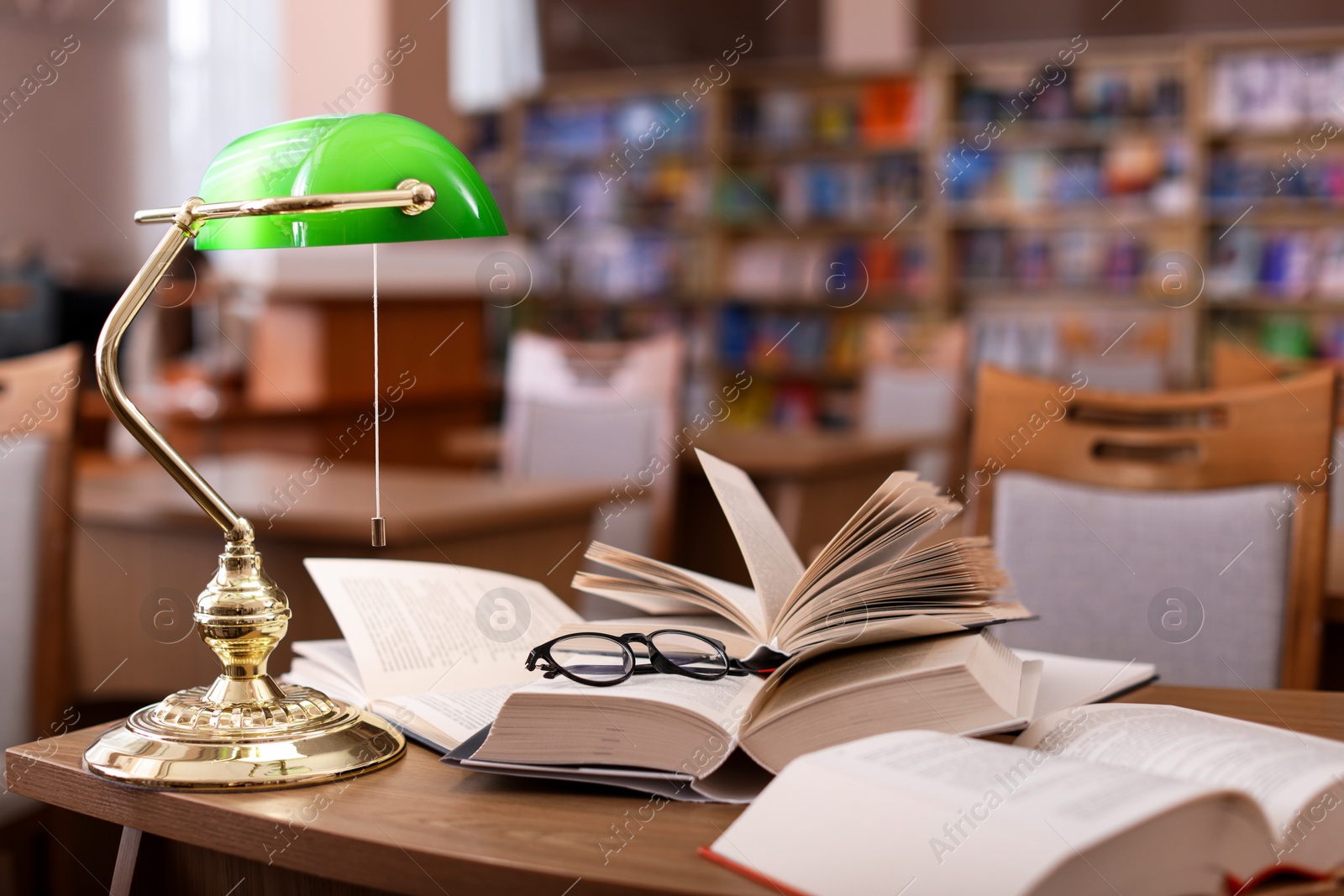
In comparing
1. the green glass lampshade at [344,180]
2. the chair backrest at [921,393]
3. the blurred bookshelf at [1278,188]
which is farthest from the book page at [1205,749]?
the blurred bookshelf at [1278,188]

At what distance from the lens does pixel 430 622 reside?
997 mm

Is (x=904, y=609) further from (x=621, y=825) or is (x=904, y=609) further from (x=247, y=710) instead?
(x=247, y=710)

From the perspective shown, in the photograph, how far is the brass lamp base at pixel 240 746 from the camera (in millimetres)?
751

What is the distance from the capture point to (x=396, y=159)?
2.61 ft

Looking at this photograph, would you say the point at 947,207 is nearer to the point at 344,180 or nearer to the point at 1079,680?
the point at 1079,680

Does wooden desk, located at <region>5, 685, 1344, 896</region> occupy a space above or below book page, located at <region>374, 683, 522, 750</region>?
below

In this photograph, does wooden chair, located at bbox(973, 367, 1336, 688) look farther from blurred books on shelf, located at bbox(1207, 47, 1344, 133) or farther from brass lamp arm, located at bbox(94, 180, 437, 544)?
blurred books on shelf, located at bbox(1207, 47, 1344, 133)

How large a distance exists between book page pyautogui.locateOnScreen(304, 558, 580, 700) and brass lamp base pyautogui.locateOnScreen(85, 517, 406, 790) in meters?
0.08

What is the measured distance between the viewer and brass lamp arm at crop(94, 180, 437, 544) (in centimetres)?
77

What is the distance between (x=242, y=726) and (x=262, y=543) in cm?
127

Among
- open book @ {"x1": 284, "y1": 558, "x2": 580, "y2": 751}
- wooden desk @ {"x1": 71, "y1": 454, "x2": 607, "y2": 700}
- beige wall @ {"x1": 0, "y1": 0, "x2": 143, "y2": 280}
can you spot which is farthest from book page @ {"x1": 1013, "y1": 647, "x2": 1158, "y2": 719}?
beige wall @ {"x1": 0, "y1": 0, "x2": 143, "y2": 280}

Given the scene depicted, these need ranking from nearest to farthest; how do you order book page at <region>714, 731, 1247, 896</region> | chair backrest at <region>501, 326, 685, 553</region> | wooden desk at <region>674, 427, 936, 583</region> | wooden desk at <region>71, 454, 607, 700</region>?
1. book page at <region>714, 731, 1247, 896</region>
2. wooden desk at <region>71, 454, 607, 700</region>
3. chair backrest at <region>501, 326, 685, 553</region>
4. wooden desk at <region>674, 427, 936, 583</region>

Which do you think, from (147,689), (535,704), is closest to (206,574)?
(147,689)

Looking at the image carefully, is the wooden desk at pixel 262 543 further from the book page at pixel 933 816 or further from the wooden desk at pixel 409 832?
the book page at pixel 933 816
